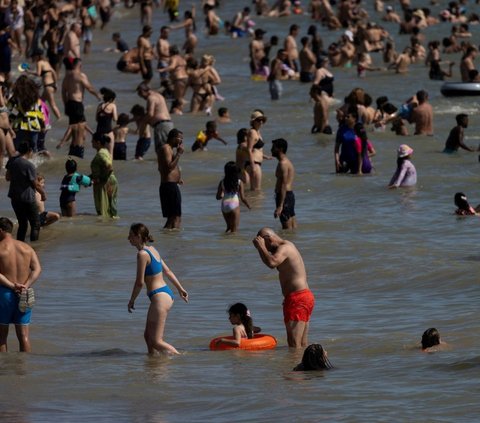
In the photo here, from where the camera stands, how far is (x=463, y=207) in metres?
20.8

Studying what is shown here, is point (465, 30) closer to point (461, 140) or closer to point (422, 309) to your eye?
point (461, 140)

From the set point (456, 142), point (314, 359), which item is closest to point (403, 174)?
point (456, 142)

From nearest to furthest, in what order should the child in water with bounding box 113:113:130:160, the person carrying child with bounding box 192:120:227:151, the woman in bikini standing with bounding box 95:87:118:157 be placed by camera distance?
the woman in bikini standing with bounding box 95:87:118:157 < the child in water with bounding box 113:113:130:160 < the person carrying child with bounding box 192:120:227:151

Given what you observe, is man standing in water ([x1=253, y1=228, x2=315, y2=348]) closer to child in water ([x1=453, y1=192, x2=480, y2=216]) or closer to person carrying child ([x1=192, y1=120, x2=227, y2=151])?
child in water ([x1=453, y1=192, x2=480, y2=216])

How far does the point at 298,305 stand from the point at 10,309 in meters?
2.42

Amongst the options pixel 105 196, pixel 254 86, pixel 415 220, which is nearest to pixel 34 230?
pixel 105 196

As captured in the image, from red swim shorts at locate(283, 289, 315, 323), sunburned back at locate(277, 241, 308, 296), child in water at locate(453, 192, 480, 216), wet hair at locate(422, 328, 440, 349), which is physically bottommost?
child in water at locate(453, 192, 480, 216)

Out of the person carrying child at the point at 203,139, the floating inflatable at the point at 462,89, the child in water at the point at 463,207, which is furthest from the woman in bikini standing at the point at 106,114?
the floating inflatable at the point at 462,89

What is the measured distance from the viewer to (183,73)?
32875mm

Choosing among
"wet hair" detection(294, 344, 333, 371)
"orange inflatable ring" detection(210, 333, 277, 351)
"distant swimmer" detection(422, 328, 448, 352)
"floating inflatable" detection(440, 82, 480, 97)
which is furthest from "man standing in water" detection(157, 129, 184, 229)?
"floating inflatable" detection(440, 82, 480, 97)

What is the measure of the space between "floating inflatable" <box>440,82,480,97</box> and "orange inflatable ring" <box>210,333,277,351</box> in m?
21.0

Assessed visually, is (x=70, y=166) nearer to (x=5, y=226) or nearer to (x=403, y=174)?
(x=403, y=174)

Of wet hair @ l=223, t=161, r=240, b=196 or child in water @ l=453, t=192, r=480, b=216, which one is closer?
wet hair @ l=223, t=161, r=240, b=196

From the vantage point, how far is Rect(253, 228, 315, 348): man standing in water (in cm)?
1312
